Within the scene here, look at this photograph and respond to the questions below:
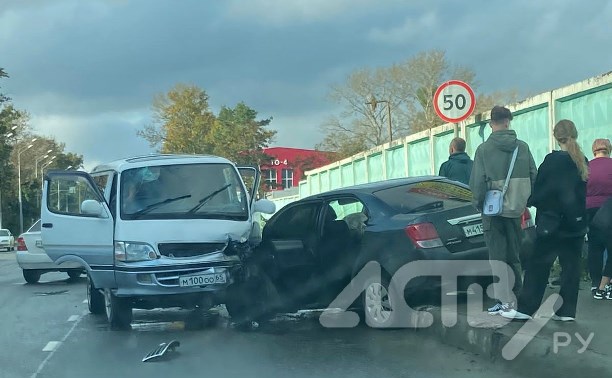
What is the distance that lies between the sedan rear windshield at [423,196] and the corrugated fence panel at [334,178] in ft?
67.2

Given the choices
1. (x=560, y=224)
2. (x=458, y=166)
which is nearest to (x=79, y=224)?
(x=458, y=166)

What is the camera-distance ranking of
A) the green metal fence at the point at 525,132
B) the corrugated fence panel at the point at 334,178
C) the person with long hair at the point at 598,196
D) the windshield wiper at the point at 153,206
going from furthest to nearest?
the corrugated fence panel at the point at 334,178 < the green metal fence at the point at 525,132 < the windshield wiper at the point at 153,206 < the person with long hair at the point at 598,196

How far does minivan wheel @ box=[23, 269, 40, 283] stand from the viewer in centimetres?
1923

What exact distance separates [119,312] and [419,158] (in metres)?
11.2

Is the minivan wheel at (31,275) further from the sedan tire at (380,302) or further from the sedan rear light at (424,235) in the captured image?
the sedan rear light at (424,235)

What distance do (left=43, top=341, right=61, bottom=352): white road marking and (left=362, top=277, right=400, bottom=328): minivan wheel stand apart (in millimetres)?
3396

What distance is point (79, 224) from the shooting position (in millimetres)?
11219

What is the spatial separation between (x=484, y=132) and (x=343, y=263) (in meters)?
7.41

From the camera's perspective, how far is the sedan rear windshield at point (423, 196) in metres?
9.45

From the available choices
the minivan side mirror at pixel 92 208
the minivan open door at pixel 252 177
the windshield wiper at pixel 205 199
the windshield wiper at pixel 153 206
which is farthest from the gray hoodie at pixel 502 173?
the minivan side mirror at pixel 92 208

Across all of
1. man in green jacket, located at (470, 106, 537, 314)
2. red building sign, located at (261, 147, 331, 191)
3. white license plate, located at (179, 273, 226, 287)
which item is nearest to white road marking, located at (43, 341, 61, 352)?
white license plate, located at (179, 273, 226, 287)

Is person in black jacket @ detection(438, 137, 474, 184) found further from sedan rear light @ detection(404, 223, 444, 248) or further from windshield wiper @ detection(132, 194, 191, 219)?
windshield wiper @ detection(132, 194, 191, 219)

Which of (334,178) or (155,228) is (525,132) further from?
(334,178)

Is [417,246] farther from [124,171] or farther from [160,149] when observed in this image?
[160,149]
